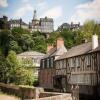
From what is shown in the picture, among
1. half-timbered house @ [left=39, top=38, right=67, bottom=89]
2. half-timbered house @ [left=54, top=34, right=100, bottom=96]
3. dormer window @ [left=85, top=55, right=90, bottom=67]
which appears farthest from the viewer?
half-timbered house @ [left=39, top=38, right=67, bottom=89]

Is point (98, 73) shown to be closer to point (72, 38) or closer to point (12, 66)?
point (12, 66)

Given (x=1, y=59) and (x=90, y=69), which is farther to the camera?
(x=1, y=59)

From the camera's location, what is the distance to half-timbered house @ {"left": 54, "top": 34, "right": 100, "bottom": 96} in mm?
23656

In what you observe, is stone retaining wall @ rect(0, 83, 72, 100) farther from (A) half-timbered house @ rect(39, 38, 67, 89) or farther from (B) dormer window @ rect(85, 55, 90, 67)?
(A) half-timbered house @ rect(39, 38, 67, 89)

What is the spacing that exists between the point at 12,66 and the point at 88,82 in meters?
12.6

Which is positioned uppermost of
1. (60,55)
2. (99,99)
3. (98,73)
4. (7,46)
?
(7,46)

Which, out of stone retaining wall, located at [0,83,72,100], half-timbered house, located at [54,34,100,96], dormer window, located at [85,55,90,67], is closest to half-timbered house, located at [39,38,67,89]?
half-timbered house, located at [54,34,100,96]

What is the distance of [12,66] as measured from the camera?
3484cm

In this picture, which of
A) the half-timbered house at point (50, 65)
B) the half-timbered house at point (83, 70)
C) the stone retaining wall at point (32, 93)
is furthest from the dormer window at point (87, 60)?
the half-timbered house at point (50, 65)

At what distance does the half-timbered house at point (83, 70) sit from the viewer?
2366 centimetres

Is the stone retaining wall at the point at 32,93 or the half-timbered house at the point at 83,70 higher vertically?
the half-timbered house at the point at 83,70

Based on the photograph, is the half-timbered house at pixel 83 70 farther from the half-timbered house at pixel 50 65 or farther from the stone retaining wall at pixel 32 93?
the stone retaining wall at pixel 32 93

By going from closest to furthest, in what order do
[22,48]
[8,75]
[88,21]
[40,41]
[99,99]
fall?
[99,99], [8,75], [88,21], [22,48], [40,41]

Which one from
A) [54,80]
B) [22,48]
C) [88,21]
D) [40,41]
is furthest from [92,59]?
[40,41]
